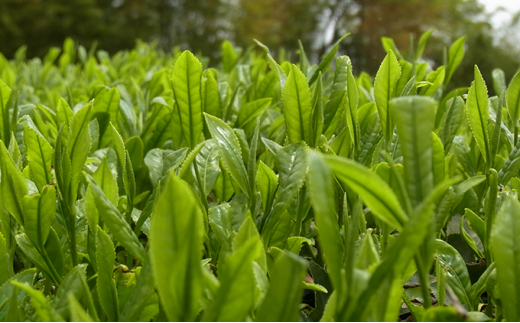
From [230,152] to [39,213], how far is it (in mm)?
294

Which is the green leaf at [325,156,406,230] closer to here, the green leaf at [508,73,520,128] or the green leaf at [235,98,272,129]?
the green leaf at [508,73,520,128]

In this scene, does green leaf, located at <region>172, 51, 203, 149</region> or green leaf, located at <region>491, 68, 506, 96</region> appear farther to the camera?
green leaf, located at <region>491, 68, 506, 96</region>

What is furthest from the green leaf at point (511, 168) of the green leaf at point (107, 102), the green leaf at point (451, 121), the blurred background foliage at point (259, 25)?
the blurred background foliage at point (259, 25)

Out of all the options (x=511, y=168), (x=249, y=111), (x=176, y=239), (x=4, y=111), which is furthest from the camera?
(x=249, y=111)

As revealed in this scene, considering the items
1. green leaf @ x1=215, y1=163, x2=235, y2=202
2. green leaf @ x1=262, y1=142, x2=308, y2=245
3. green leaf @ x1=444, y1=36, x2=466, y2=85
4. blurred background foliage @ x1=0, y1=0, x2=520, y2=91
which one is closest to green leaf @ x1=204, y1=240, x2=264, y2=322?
green leaf @ x1=262, y1=142, x2=308, y2=245

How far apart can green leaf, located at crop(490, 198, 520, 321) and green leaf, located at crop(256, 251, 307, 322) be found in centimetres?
24

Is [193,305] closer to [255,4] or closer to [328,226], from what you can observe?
[328,226]

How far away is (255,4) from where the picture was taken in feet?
80.1

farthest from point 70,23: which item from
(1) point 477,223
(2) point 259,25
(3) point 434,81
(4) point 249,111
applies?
(1) point 477,223

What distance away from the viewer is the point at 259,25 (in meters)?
25.0

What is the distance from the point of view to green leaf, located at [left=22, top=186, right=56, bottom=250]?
632 millimetres

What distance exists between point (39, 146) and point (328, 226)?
56 centimetres

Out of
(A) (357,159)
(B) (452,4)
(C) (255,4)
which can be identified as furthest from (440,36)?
(A) (357,159)

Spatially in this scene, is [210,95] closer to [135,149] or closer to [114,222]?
[135,149]
